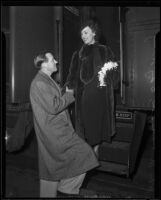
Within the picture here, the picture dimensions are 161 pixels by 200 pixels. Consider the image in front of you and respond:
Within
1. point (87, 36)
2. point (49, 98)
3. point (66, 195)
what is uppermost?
point (87, 36)

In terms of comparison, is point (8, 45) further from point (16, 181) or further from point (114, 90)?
point (16, 181)

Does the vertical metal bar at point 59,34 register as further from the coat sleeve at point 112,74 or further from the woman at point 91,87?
the coat sleeve at point 112,74

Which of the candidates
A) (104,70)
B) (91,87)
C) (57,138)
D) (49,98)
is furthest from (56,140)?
(104,70)

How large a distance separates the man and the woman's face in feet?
0.70

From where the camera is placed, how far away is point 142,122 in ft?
5.15

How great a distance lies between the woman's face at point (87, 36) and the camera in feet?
5.00

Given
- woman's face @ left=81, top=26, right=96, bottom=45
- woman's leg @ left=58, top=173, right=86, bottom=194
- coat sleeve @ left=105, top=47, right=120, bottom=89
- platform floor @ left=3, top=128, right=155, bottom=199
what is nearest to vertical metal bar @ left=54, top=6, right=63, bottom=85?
woman's face @ left=81, top=26, right=96, bottom=45

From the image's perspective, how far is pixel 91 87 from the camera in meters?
1.53

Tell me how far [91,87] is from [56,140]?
0.36m

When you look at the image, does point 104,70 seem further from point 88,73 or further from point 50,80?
point 50,80

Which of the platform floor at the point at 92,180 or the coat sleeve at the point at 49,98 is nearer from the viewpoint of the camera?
the coat sleeve at the point at 49,98

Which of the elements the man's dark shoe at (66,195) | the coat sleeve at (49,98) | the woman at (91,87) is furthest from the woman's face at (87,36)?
the man's dark shoe at (66,195)

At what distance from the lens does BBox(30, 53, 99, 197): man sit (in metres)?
1.46

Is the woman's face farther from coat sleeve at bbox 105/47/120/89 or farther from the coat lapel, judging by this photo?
the coat lapel
